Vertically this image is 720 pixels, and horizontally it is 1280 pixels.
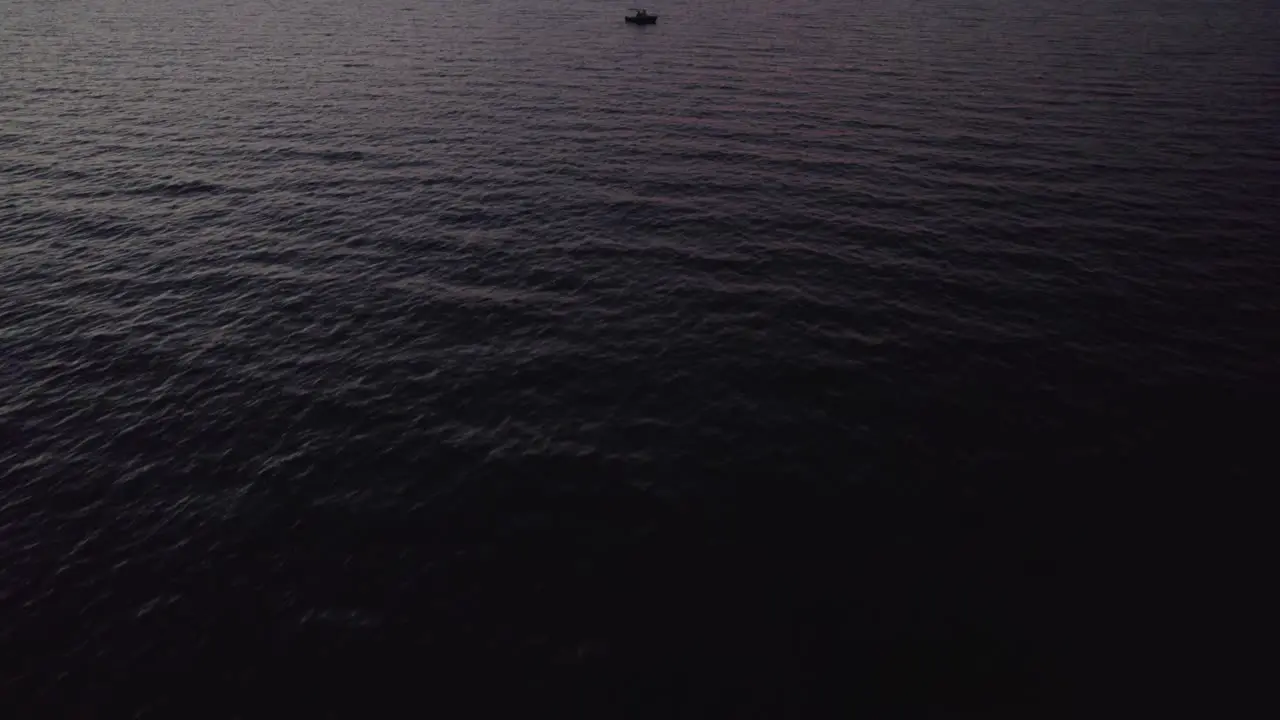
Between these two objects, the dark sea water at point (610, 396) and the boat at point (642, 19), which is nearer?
the dark sea water at point (610, 396)

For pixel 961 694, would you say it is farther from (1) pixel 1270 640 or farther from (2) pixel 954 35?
(2) pixel 954 35

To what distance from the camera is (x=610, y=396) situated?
90.2 ft

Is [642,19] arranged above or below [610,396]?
above

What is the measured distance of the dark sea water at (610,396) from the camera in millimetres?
18078

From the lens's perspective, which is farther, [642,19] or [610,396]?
[642,19]

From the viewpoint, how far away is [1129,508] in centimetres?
2133

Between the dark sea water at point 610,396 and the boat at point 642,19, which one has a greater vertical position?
the boat at point 642,19

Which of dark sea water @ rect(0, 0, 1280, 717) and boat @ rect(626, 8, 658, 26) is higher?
boat @ rect(626, 8, 658, 26)

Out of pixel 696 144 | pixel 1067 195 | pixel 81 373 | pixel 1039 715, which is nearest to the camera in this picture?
pixel 1039 715

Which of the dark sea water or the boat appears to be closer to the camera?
the dark sea water

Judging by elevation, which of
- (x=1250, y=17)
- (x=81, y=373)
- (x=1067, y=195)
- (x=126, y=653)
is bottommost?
(x=126, y=653)

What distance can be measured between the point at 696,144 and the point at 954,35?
6616cm

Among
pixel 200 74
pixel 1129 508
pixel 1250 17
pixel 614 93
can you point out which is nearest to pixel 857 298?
pixel 1129 508

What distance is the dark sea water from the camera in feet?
59.3
